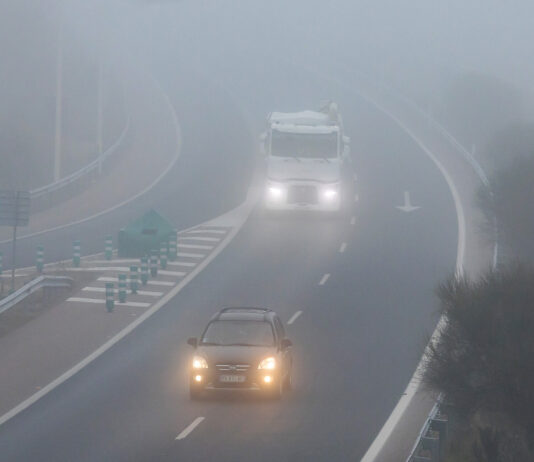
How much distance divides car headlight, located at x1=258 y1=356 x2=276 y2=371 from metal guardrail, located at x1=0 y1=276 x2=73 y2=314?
8927 mm

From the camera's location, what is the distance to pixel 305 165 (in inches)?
1747

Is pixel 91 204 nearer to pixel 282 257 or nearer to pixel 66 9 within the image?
pixel 282 257

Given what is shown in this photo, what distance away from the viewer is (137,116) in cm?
7431

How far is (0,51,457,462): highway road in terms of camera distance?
61.8 feet

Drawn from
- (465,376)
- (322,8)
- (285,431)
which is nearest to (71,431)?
(285,431)

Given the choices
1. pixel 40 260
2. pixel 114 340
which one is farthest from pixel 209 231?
pixel 114 340

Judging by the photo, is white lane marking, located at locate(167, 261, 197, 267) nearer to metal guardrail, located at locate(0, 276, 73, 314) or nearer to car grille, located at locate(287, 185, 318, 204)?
metal guardrail, located at locate(0, 276, 73, 314)

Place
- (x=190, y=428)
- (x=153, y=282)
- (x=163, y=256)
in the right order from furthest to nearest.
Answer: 1. (x=163, y=256)
2. (x=153, y=282)
3. (x=190, y=428)

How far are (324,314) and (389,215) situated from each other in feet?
55.9

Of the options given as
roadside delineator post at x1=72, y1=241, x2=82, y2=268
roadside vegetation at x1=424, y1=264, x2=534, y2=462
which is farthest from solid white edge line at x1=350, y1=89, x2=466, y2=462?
roadside delineator post at x1=72, y1=241, x2=82, y2=268

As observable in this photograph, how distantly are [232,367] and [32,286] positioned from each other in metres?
10.5

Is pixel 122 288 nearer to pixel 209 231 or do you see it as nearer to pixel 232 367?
pixel 232 367

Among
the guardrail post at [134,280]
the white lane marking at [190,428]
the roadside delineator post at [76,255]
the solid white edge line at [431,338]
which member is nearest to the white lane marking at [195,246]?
the roadside delineator post at [76,255]

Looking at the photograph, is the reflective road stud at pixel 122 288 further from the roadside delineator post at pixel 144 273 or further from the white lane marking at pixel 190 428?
the white lane marking at pixel 190 428
